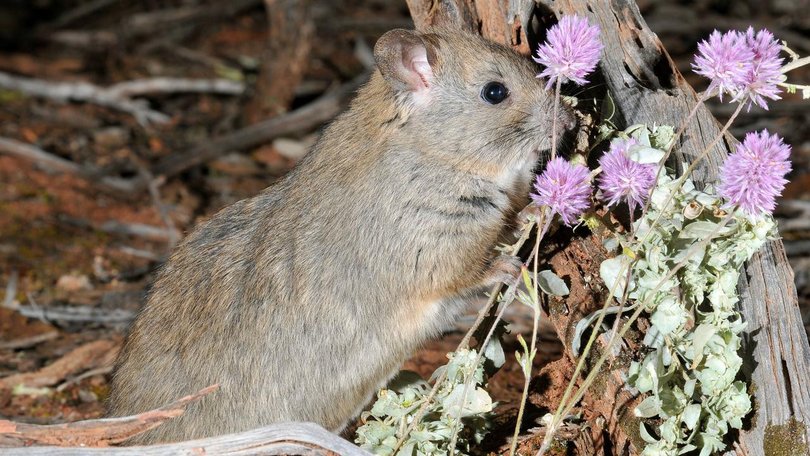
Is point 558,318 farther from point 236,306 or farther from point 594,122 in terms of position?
point 236,306

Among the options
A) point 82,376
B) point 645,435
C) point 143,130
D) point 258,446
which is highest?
Answer: point 143,130

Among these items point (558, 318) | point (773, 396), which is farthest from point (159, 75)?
point (773, 396)

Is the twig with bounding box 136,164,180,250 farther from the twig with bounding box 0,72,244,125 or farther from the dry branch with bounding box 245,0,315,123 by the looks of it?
the dry branch with bounding box 245,0,315,123

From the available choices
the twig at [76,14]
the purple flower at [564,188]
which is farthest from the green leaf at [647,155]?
the twig at [76,14]

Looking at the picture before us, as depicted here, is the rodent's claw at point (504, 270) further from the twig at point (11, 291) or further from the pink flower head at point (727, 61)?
the twig at point (11, 291)

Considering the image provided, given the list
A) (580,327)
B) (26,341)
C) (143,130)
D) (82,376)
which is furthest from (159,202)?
(580,327)

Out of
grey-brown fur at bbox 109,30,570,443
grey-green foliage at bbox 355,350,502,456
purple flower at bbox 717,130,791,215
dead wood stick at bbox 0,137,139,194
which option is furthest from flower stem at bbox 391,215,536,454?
dead wood stick at bbox 0,137,139,194

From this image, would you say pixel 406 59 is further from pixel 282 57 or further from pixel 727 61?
pixel 282 57
